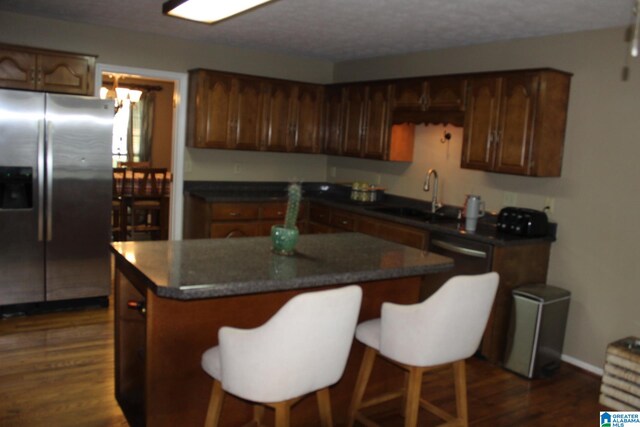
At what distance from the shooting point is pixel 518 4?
11.3 ft

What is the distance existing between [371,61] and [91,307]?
12.0ft

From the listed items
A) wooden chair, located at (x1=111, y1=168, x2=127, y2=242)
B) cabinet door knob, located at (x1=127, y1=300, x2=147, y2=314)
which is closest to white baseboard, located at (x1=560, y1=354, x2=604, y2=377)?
cabinet door knob, located at (x1=127, y1=300, x2=147, y2=314)

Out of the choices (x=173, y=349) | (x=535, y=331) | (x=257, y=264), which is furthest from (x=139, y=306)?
(x=535, y=331)

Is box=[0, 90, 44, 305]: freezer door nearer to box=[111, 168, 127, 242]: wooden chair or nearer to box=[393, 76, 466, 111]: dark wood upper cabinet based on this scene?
box=[111, 168, 127, 242]: wooden chair

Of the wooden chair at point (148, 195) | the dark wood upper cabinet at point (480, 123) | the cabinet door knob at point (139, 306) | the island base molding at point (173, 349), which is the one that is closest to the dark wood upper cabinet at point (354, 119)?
the dark wood upper cabinet at point (480, 123)

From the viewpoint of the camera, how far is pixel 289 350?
202cm

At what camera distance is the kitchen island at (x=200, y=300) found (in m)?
2.32

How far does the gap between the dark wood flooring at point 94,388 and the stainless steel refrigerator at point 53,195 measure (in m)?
0.40

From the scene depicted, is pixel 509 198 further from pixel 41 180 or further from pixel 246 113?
pixel 41 180

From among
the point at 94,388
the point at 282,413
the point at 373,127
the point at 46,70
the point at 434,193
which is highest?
the point at 46,70

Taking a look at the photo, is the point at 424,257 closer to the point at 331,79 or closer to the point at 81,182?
the point at 81,182

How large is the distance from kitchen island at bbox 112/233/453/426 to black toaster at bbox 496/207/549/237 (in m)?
1.39

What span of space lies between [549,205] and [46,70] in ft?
13.3

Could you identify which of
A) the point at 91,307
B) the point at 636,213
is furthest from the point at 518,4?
the point at 91,307
